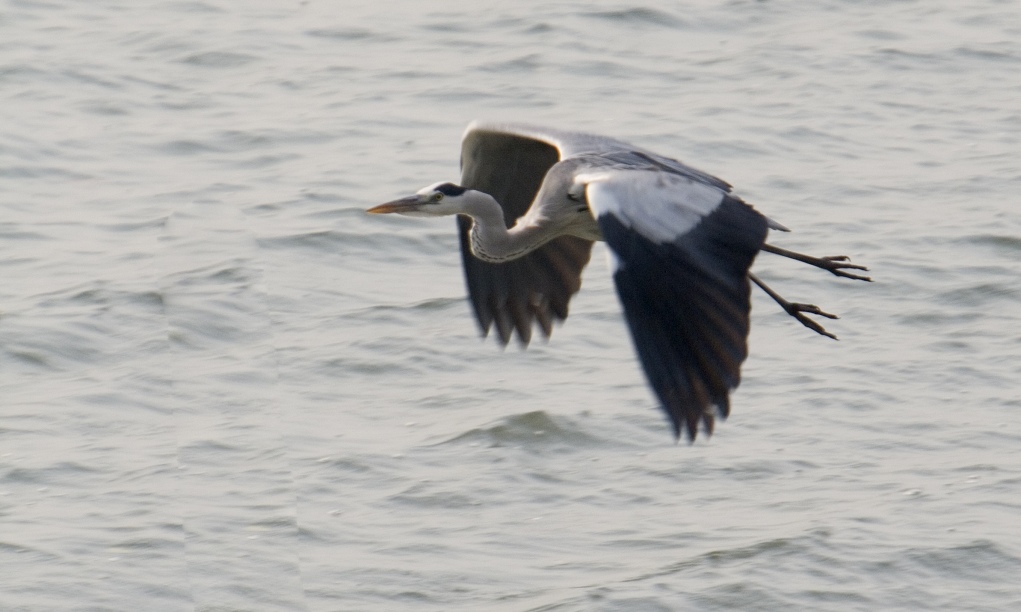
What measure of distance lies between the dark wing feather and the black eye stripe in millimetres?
1403

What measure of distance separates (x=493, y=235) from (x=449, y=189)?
275 mm

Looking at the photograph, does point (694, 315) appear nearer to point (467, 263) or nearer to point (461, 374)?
point (467, 263)

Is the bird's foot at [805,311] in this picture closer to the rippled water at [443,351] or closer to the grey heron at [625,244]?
the grey heron at [625,244]

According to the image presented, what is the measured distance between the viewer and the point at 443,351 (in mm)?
9789

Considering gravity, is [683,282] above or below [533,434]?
above

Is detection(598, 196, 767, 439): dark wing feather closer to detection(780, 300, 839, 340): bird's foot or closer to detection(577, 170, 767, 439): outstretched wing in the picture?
detection(577, 170, 767, 439): outstretched wing

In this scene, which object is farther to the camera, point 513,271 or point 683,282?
point 513,271

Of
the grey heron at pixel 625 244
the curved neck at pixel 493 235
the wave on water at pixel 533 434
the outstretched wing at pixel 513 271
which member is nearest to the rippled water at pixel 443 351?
the wave on water at pixel 533 434

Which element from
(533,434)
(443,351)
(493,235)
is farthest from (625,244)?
(443,351)

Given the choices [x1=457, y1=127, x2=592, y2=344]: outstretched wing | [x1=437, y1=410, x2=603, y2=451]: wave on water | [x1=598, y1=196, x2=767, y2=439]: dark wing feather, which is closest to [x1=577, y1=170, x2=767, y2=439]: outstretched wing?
[x1=598, y1=196, x2=767, y2=439]: dark wing feather

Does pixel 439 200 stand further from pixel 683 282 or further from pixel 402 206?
pixel 683 282

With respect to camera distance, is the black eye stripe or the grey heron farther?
the black eye stripe

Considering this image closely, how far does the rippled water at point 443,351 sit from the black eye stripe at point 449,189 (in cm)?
148

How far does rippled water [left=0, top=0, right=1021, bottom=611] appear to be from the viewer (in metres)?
7.73
